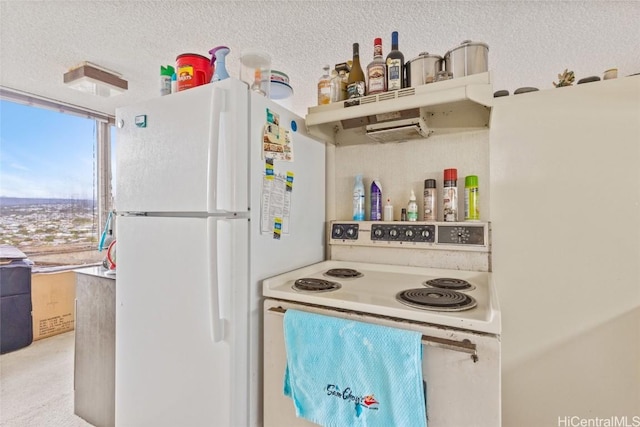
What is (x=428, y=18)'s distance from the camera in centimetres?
206

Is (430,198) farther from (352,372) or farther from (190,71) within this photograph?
(190,71)

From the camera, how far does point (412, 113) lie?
146cm

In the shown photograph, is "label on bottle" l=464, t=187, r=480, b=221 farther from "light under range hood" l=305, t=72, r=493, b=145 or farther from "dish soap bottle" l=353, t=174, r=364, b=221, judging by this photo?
"dish soap bottle" l=353, t=174, r=364, b=221

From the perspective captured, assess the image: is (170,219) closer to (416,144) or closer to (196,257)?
(196,257)

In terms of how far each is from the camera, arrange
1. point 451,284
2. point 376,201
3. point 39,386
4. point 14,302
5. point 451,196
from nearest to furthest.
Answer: point 451,284 → point 451,196 → point 376,201 → point 39,386 → point 14,302

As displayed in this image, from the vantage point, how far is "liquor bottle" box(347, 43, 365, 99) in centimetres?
157

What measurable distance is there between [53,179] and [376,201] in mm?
3916

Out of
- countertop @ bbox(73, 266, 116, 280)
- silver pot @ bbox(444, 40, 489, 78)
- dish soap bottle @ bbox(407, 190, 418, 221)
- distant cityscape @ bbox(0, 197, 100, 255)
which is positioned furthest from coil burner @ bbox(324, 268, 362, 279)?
distant cityscape @ bbox(0, 197, 100, 255)

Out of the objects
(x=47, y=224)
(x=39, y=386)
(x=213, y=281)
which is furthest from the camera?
(x=47, y=224)

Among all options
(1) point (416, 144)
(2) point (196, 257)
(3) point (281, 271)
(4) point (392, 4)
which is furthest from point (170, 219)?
(4) point (392, 4)

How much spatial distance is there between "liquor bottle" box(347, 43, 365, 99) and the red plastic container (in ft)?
2.42

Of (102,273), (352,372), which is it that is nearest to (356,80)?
(352,372)

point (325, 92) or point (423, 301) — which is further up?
point (325, 92)

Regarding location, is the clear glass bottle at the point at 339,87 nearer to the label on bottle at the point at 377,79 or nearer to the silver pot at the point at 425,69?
the label on bottle at the point at 377,79
